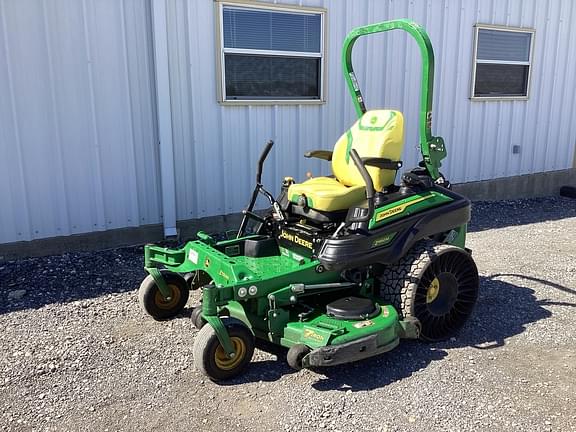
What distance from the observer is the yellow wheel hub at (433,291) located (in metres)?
3.93

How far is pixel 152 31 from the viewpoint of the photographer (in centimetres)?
570

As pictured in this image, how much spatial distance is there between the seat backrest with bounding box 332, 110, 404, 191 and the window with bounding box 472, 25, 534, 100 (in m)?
4.57

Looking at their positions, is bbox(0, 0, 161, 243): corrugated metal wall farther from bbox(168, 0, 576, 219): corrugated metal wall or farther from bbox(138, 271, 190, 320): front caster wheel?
bbox(138, 271, 190, 320): front caster wheel

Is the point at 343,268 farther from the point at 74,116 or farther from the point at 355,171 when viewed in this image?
the point at 74,116

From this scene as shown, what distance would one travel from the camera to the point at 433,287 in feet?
13.0

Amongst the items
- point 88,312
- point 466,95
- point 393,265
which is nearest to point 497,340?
point 393,265

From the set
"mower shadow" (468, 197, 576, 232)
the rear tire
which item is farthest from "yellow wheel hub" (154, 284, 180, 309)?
"mower shadow" (468, 197, 576, 232)

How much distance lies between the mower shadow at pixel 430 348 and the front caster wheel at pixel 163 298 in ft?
3.05

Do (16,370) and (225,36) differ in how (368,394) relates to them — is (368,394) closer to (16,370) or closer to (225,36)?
(16,370)

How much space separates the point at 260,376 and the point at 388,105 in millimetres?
4975

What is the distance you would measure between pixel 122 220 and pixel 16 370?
261 centimetres

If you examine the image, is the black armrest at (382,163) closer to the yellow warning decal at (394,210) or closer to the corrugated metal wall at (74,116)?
the yellow warning decal at (394,210)

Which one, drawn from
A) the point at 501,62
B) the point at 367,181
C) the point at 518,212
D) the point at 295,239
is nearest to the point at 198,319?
the point at 295,239

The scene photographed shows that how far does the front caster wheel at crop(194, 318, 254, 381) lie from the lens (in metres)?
3.29
